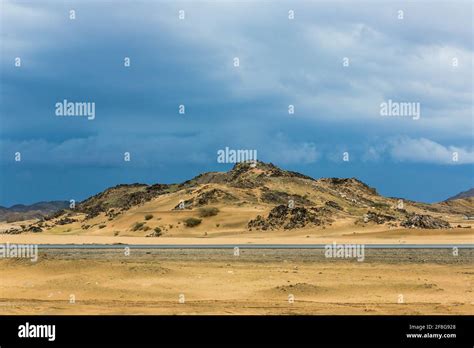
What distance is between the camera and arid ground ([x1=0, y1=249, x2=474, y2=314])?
78.2 feet

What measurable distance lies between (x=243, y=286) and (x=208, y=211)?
65.0m

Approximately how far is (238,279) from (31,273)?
1164 centimetres

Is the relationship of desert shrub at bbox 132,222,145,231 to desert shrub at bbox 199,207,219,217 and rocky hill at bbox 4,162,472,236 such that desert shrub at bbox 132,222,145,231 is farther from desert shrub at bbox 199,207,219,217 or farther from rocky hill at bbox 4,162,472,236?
desert shrub at bbox 199,207,219,217

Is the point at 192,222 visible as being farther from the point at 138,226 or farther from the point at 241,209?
the point at 241,209

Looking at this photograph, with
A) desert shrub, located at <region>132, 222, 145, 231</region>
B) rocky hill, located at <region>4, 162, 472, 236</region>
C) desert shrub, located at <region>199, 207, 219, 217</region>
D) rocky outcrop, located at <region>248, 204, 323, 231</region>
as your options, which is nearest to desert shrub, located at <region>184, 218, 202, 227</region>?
rocky hill, located at <region>4, 162, 472, 236</region>

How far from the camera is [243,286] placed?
3075 centimetres

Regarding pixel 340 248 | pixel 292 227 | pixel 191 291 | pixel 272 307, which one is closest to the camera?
Answer: pixel 272 307

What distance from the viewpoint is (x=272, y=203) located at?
107125mm

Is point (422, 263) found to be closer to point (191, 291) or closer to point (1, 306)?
point (191, 291)

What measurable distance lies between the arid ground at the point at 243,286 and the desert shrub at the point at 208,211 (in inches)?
1980

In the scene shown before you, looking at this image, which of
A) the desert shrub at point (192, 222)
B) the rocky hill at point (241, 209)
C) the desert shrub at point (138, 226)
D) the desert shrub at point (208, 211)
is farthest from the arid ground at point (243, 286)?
the desert shrub at point (208, 211)

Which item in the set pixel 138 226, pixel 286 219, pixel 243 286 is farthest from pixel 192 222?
pixel 243 286

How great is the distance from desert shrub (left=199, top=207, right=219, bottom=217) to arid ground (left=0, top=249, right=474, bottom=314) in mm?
50287
